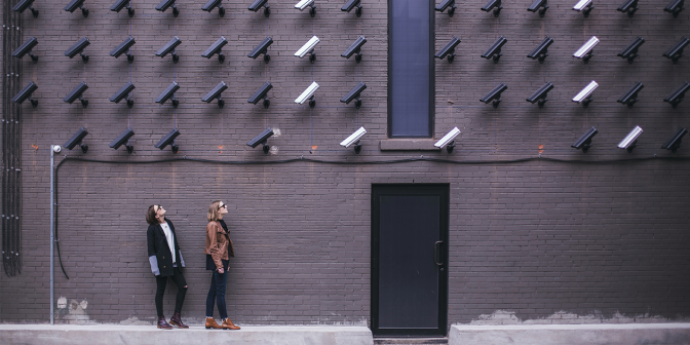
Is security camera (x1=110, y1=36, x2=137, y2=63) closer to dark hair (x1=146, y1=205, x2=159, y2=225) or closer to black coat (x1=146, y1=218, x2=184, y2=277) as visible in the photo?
dark hair (x1=146, y1=205, x2=159, y2=225)

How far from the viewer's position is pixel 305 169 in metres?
6.70

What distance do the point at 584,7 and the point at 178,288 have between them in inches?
280

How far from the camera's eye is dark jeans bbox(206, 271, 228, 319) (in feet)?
20.9

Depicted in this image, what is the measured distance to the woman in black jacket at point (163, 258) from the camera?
632 cm

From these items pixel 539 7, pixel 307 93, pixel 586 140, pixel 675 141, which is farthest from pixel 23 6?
pixel 675 141

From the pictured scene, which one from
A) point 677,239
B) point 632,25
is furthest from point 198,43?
point 677,239

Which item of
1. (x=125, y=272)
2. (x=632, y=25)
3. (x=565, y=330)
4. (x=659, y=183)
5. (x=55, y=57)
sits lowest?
(x=565, y=330)

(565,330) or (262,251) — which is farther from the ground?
(262,251)

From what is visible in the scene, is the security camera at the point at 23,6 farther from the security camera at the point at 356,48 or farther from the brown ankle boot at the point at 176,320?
the brown ankle boot at the point at 176,320

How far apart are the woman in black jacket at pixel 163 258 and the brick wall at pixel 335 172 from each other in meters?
0.22

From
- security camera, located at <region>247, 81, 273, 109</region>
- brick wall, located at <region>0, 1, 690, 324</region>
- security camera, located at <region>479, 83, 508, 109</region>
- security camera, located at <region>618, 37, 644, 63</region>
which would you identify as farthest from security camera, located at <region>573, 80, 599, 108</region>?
security camera, located at <region>247, 81, 273, 109</region>

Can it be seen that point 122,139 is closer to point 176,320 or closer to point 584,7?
point 176,320

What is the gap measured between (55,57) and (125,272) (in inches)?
130

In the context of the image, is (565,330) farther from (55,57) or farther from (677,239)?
(55,57)
